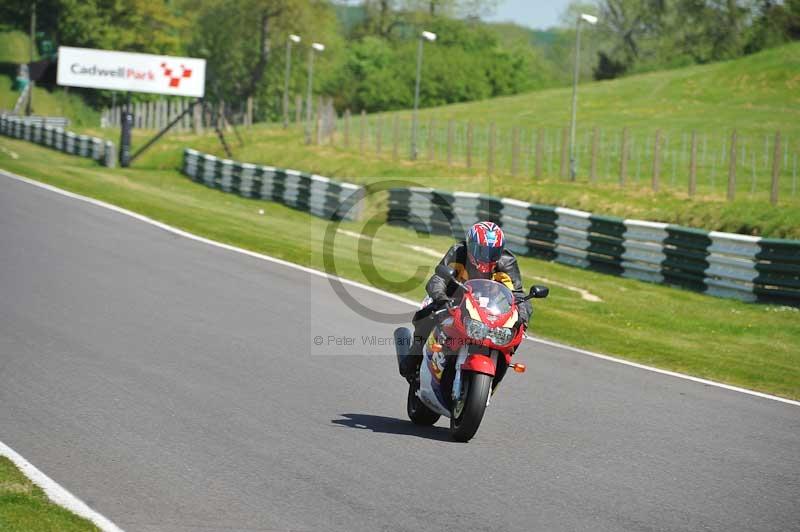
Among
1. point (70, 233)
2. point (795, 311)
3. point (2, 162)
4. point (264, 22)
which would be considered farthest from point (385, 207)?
point (264, 22)

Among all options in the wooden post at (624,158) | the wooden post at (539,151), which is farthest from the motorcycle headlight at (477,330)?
the wooden post at (539,151)

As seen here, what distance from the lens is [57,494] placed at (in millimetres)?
6973

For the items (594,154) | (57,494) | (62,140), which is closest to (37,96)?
(62,140)

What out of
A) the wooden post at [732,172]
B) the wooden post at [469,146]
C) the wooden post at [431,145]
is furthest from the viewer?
the wooden post at [431,145]

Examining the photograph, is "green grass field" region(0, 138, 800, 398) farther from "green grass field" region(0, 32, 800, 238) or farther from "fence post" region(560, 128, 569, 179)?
"fence post" region(560, 128, 569, 179)

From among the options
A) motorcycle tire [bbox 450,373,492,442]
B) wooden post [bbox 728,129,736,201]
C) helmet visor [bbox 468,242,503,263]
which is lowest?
motorcycle tire [bbox 450,373,492,442]

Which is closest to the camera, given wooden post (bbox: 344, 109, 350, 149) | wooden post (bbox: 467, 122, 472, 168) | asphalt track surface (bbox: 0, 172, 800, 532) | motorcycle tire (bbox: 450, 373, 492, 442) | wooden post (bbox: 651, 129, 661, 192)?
asphalt track surface (bbox: 0, 172, 800, 532)

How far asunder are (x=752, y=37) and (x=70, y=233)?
3096 inches

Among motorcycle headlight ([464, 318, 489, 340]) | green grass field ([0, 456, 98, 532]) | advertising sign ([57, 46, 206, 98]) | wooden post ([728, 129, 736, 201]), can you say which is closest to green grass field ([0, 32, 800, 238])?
wooden post ([728, 129, 736, 201])

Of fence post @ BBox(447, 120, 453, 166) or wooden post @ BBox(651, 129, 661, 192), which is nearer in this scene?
wooden post @ BBox(651, 129, 661, 192)

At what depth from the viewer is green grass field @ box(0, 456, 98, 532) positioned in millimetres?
6320

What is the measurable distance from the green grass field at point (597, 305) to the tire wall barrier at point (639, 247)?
394 mm

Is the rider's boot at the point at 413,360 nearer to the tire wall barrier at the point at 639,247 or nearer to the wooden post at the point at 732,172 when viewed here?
the tire wall barrier at the point at 639,247

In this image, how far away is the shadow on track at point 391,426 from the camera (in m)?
9.30
